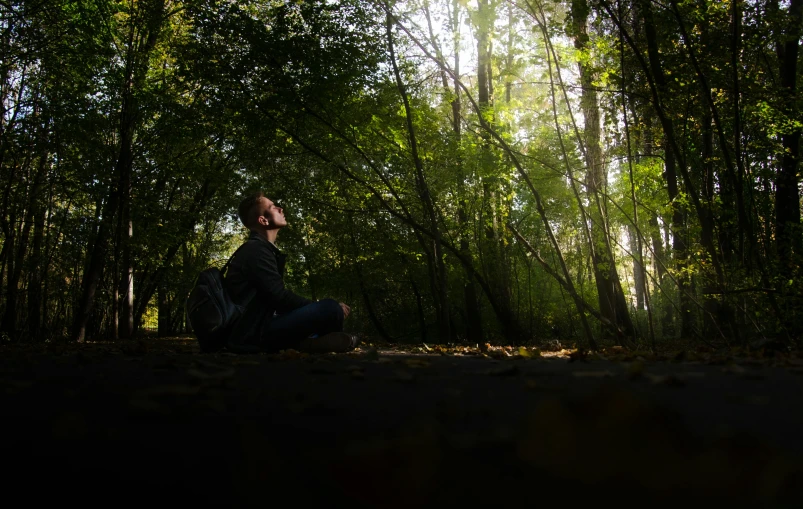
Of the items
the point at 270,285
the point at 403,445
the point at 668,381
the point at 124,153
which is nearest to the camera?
the point at 403,445

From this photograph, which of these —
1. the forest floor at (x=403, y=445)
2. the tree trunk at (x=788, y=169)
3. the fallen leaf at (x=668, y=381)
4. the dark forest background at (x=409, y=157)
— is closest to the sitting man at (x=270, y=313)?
the dark forest background at (x=409, y=157)

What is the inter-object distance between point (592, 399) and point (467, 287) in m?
10.5

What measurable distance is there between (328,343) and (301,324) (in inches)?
11.6

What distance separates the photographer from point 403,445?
3.65ft

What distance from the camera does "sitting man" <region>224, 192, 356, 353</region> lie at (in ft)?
15.3

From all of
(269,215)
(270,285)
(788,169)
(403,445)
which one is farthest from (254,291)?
(788,169)

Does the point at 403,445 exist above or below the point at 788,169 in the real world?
below

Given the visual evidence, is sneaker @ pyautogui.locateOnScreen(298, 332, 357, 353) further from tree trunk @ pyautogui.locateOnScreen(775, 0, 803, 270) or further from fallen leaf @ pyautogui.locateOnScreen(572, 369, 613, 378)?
tree trunk @ pyautogui.locateOnScreen(775, 0, 803, 270)

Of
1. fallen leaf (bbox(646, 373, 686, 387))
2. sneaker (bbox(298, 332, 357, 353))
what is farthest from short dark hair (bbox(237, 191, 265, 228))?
fallen leaf (bbox(646, 373, 686, 387))

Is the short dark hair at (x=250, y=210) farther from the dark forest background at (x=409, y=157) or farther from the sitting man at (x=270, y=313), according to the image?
the dark forest background at (x=409, y=157)

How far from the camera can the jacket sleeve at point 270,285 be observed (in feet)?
15.4

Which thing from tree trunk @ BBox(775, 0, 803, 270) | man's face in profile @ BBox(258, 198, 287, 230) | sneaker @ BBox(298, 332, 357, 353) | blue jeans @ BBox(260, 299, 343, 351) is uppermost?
tree trunk @ BBox(775, 0, 803, 270)

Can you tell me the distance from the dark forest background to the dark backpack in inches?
120

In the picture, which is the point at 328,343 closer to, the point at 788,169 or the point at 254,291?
the point at 254,291
